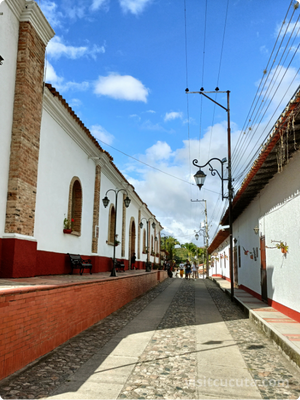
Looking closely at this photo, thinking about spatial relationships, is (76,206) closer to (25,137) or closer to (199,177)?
(199,177)

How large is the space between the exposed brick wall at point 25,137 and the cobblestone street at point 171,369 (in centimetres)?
302


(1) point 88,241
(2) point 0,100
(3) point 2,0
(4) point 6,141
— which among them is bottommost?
(1) point 88,241

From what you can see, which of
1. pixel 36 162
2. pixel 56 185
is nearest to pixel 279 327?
pixel 36 162

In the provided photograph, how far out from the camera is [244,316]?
9.90 metres

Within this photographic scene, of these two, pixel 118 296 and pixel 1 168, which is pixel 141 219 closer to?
pixel 118 296

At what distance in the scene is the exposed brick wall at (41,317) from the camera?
4.23m

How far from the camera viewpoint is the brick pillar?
25.6ft

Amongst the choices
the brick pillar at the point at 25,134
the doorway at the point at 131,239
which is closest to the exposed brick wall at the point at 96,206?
the brick pillar at the point at 25,134

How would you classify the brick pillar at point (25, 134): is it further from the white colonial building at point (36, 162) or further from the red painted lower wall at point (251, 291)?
the red painted lower wall at point (251, 291)

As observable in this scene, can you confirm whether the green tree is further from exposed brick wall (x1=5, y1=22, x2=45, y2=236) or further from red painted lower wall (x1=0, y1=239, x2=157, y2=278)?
exposed brick wall (x1=5, y1=22, x2=45, y2=236)

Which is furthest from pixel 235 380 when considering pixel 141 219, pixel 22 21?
pixel 141 219

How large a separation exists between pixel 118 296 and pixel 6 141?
17.3 feet

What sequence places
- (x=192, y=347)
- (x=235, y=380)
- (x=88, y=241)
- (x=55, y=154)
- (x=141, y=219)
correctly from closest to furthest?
1. (x=235, y=380)
2. (x=192, y=347)
3. (x=55, y=154)
4. (x=88, y=241)
5. (x=141, y=219)

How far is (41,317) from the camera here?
5.11m
